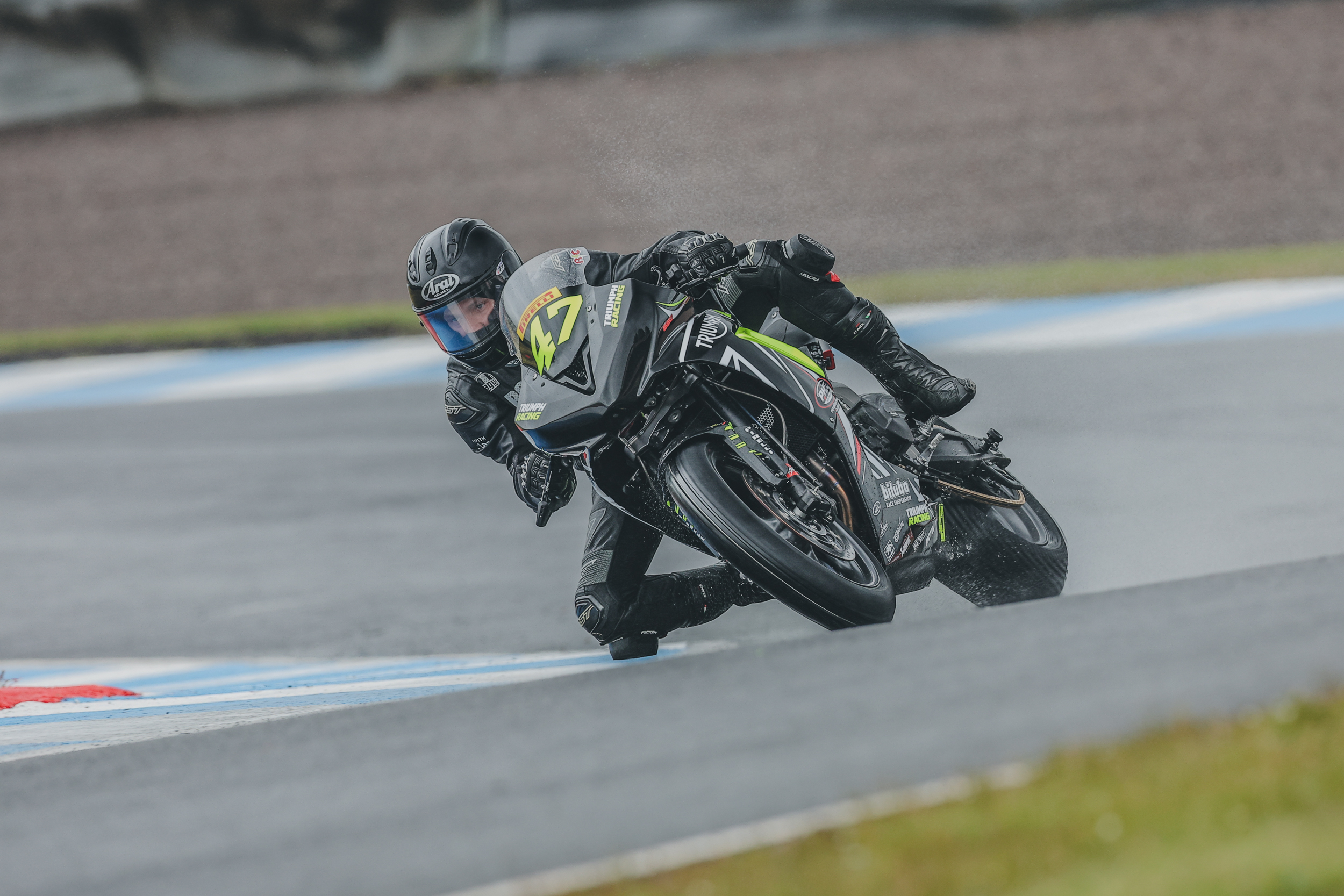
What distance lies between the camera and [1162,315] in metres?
8.72

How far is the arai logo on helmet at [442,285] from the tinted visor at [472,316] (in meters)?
0.03

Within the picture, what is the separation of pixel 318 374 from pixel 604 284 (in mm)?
6153

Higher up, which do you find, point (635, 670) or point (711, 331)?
point (711, 331)

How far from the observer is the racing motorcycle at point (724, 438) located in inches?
148

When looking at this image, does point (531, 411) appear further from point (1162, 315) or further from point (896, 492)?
point (1162, 315)

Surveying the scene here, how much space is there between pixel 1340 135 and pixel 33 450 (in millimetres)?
9361

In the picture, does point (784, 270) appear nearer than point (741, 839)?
No

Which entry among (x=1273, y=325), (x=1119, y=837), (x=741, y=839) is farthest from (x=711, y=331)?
(x=1273, y=325)

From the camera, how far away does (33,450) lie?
30.8ft

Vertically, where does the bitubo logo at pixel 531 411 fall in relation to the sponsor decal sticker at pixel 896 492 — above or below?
above

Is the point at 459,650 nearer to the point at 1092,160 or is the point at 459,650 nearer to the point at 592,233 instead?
the point at 592,233

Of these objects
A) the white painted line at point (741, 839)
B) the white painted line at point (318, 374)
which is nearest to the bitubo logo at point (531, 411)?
the white painted line at point (741, 839)

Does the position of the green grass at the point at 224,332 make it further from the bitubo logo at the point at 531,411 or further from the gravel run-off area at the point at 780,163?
the bitubo logo at the point at 531,411

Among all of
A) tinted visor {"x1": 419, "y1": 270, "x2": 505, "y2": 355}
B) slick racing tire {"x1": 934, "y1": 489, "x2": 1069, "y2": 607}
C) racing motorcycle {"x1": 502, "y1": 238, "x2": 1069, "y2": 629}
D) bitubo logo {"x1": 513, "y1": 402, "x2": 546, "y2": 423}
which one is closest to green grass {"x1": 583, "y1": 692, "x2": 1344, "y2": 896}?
racing motorcycle {"x1": 502, "y1": 238, "x2": 1069, "y2": 629}
